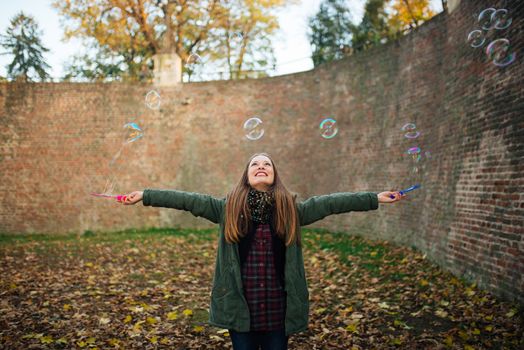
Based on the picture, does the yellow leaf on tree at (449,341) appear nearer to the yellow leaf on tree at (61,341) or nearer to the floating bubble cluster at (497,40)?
the floating bubble cluster at (497,40)

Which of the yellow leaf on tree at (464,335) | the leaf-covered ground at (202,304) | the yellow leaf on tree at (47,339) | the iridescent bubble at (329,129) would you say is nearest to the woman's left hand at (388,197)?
the leaf-covered ground at (202,304)

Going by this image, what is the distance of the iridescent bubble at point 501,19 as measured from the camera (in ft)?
19.0

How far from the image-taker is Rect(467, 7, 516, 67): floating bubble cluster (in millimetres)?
5762

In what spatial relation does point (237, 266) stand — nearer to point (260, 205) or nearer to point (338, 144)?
point (260, 205)

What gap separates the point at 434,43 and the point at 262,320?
8499 millimetres

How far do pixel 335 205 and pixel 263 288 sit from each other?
2.66 ft

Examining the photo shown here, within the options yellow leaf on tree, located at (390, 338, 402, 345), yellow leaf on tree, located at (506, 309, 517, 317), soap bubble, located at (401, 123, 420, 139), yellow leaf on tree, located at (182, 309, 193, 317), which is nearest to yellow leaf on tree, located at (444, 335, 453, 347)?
yellow leaf on tree, located at (390, 338, 402, 345)

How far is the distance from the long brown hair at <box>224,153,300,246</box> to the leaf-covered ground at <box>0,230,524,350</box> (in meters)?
2.27

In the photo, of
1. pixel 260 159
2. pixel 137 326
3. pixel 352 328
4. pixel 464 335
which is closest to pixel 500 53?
pixel 464 335

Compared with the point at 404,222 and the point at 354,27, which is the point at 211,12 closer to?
the point at 354,27

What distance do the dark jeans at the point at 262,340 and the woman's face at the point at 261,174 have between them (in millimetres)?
1015

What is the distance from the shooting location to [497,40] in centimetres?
595

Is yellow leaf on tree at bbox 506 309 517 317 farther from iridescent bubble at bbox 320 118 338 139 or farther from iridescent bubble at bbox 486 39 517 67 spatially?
iridescent bubble at bbox 320 118 338 139

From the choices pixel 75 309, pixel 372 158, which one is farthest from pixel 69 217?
pixel 372 158
